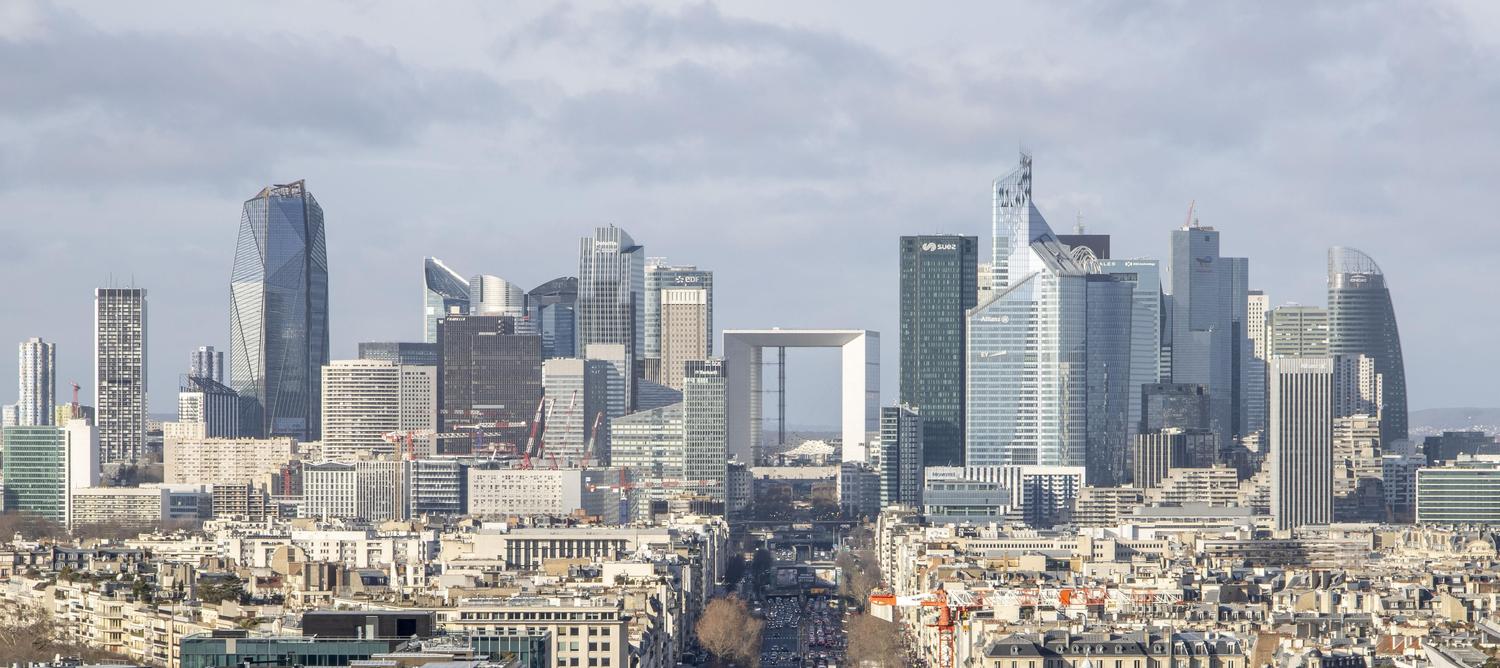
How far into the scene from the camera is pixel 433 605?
319 feet

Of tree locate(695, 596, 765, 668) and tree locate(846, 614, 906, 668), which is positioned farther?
tree locate(695, 596, 765, 668)

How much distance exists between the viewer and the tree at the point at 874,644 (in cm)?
10762

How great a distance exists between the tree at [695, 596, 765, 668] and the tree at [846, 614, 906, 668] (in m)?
3.52

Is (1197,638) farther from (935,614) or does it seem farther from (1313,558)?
(1313,558)

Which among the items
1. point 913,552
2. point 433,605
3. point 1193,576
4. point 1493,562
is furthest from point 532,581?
point 1493,562

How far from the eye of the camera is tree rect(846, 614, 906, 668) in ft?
353

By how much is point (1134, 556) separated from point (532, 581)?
52537 millimetres

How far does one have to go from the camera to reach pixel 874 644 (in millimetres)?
113000

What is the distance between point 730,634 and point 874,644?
597 cm

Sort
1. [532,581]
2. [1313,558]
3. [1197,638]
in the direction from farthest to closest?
[1313,558], [532,581], [1197,638]

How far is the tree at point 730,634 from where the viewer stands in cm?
11275

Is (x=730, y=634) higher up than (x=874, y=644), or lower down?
higher up

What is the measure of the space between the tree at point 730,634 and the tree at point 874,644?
3.52m

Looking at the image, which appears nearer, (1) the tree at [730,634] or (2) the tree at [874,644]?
(2) the tree at [874,644]
